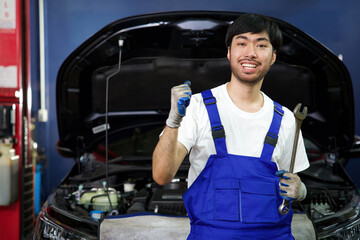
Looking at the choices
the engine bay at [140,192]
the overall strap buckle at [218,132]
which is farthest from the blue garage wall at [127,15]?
the overall strap buckle at [218,132]

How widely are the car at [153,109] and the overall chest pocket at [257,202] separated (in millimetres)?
344

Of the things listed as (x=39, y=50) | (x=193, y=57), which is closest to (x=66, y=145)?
(x=193, y=57)

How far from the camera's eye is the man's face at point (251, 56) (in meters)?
1.23

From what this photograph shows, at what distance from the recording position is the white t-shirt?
1.23 meters

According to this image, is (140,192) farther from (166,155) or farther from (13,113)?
(13,113)

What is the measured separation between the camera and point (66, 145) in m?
2.20

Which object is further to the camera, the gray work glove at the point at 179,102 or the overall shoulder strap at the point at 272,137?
the overall shoulder strap at the point at 272,137

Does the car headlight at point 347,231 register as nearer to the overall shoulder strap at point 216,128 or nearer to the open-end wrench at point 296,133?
the open-end wrench at point 296,133

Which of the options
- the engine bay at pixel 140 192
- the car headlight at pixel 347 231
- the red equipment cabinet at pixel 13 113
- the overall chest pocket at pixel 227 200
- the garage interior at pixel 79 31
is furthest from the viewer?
the garage interior at pixel 79 31

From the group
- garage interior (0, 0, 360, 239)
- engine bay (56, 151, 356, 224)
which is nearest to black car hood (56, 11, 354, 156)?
engine bay (56, 151, 356, 224)

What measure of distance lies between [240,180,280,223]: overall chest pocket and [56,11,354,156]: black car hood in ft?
2.65

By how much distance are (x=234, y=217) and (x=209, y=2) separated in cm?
313

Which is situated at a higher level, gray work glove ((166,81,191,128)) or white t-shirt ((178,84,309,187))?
gray work glove ((166,81,191,128))

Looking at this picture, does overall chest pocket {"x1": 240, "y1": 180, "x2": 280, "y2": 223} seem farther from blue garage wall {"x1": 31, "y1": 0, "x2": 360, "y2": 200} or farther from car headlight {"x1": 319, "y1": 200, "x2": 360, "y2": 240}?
blue garage wall {"x1": 31, "y1": 0, "x2": 360, "y2": 200}
